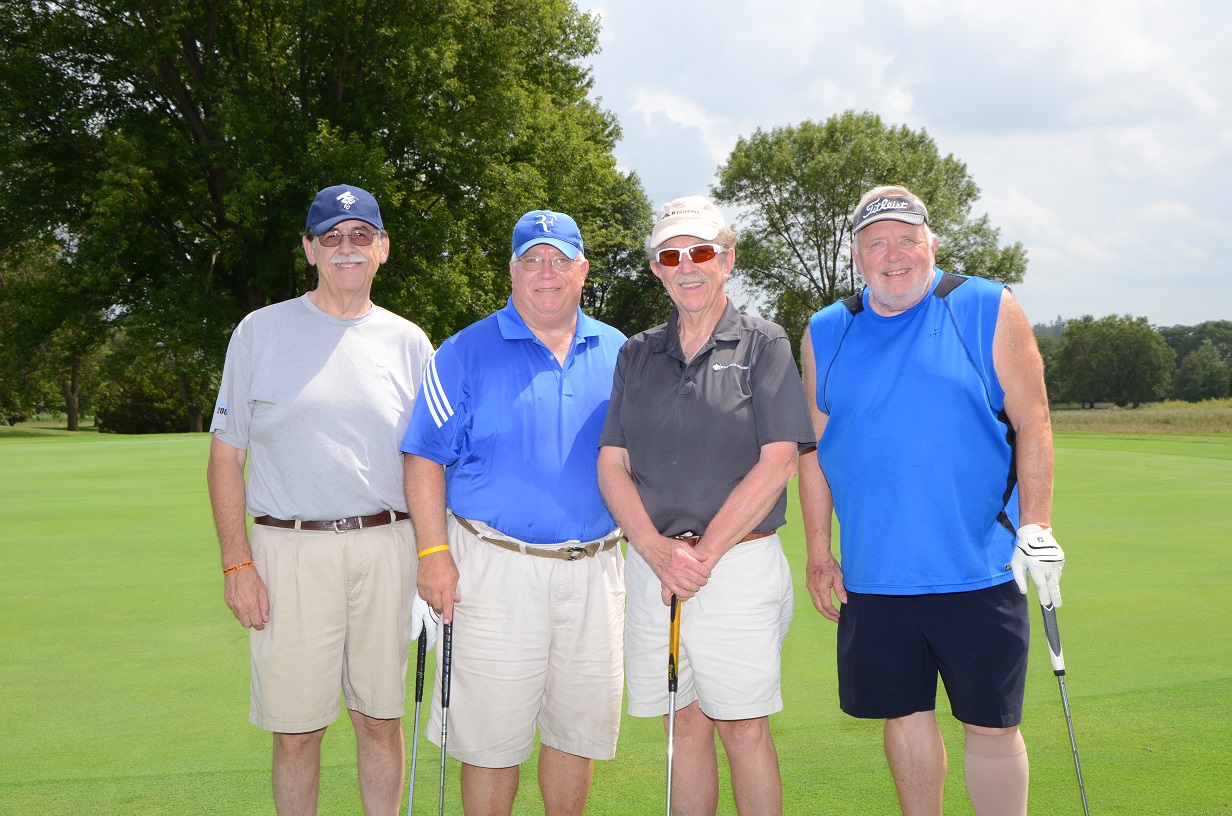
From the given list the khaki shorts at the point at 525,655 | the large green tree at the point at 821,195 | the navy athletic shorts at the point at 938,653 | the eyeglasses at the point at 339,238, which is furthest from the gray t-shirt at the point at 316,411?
the large green tree at the point at 821,195

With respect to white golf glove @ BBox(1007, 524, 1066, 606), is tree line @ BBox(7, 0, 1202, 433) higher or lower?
higher

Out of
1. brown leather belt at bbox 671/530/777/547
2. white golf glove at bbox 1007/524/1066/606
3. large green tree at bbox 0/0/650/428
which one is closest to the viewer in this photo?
white golf glove at bbox 1007/524/1066/606

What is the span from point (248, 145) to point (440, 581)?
2030cm

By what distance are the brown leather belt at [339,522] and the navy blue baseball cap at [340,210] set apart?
946 millimetres

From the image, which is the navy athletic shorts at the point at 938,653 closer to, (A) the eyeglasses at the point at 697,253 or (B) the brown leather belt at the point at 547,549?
(B) the brown leather belt at the point at 547,549

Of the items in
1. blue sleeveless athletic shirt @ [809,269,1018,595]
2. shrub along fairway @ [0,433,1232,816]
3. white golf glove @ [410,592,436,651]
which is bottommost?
shrub along fairway @ [0,433,1232,816]

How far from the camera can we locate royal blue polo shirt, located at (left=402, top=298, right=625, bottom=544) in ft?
9.35

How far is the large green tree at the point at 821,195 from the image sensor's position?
125 ft

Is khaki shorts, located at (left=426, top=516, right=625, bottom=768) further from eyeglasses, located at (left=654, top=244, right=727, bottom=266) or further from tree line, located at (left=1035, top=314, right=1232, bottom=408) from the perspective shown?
tree line, located at (left=1035, top=314, right=1232, bottom=408)

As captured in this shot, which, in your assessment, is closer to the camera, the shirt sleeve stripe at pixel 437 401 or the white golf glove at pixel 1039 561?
the white golf glove at pixel 1039 561

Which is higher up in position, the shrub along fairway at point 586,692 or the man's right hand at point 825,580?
the man's right hand at point 825,580

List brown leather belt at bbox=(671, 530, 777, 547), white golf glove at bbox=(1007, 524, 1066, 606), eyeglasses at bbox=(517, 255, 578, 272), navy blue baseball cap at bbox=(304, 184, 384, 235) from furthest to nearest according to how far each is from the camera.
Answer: navy blue baseball cap at bbox=(304, 184, 384, 235) → eyeglasses at bbox=(517, 255, 578, 272) → brown leather belt at bbox=(671, 530, 777, 547) → white golf glove at bbox=(1007, 524, 1066, 606)

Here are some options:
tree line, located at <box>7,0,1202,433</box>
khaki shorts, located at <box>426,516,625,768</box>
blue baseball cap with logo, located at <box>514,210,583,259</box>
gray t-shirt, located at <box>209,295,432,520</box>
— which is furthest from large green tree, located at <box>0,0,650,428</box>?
khaki shorts, located at <box>426,516,625,768</box>

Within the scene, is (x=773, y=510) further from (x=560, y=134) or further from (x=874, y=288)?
(x=560, y=134)
